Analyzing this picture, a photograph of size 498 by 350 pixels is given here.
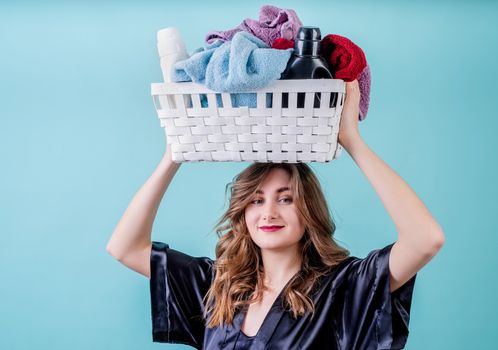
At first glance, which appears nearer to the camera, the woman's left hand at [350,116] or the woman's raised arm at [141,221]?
the woman's left hand at [350,116]

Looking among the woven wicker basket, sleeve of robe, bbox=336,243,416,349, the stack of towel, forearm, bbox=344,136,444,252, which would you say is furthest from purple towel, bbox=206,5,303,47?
sleeve of robe, bbox=336,243,416,349

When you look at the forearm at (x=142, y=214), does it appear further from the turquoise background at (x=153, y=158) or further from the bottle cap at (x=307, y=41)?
the turquoise background at (x=153, y=158)

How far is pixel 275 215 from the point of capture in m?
1.89

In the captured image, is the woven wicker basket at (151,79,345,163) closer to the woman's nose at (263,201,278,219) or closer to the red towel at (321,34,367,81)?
the red towel at (321,34,367,81)

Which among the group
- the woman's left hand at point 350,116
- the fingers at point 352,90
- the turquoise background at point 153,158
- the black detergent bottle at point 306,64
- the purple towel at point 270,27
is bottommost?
the turquoise background at point 153,158

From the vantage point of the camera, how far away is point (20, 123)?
10.0ft

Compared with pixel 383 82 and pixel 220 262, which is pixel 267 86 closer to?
pixel 220 262

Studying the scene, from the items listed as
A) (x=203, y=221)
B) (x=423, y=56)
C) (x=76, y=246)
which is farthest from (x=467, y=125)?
(x=76, y=246)

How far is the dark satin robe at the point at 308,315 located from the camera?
5.86 feet

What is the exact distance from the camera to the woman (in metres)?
1.74

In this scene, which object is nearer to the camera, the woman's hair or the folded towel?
the folded towel

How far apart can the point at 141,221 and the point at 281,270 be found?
0.36 metres

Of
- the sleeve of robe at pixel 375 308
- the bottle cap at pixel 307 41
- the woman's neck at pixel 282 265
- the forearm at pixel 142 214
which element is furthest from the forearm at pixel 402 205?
the forearm at pixel 142 214

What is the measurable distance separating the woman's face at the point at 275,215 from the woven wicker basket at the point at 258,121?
292 mm
